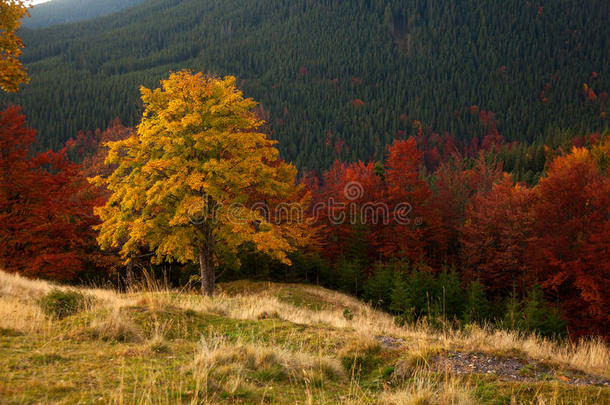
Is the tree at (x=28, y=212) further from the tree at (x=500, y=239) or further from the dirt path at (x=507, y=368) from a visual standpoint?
the tree at (x=500, y=239)

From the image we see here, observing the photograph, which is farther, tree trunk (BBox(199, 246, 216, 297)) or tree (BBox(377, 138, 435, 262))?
tree (BBox(377, 138, 435, 262))

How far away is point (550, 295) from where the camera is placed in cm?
3000

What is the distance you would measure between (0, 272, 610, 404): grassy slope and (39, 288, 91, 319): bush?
0.27 metres

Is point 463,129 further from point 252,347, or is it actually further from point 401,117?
point 252,347

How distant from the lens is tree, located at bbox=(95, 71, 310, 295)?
1424cm

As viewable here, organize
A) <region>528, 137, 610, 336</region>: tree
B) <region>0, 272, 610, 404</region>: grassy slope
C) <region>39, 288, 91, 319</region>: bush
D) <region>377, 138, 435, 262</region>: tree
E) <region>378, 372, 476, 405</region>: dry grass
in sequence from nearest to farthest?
<region>0, 272, 610, 404</region>: grassy slope, <region>378, 372, 476, 405</region>: dry grass, <region>39, 288, 91, 319</region>: bush, <region>528, 137, 610, 336</region>: tree, <region>377, 138, 435, 262</region>: tree

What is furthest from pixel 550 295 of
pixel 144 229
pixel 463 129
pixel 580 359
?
pixel 463 129

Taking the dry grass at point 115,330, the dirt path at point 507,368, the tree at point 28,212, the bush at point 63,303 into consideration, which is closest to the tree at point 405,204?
the tree at point 28,212

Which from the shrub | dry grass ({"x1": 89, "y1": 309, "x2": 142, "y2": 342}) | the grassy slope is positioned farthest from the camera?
the shrub

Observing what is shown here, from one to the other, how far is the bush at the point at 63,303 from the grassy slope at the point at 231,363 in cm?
27

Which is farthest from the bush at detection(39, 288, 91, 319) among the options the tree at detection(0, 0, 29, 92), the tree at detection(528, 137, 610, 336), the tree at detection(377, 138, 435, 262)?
the tree at detection(377, 138, 435, 262)

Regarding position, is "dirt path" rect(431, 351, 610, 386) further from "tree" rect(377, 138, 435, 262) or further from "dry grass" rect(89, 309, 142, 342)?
"tree" rect(377, 138, 435, 262)

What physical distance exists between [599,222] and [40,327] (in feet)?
107

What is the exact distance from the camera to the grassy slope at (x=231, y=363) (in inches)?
154
